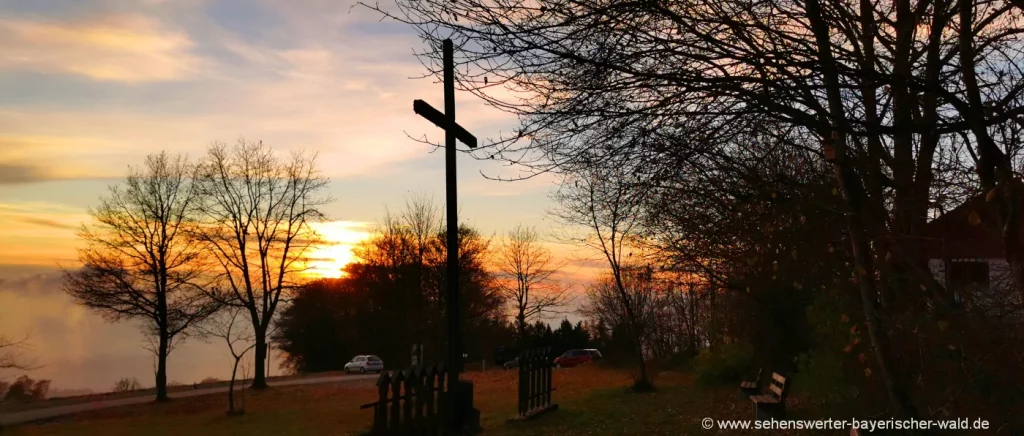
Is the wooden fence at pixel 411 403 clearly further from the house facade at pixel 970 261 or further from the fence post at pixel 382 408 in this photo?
the house facade at pixel 970 261

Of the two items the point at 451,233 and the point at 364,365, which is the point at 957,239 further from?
the point at 364,365

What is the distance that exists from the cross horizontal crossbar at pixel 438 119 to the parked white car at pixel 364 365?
134ft

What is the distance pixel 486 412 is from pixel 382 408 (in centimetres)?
866

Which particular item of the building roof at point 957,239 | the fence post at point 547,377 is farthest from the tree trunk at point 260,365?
the building roof at point 957,239

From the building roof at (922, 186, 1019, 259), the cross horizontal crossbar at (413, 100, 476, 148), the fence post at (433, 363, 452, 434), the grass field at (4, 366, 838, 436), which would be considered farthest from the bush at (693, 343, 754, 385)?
the building roof at (922, 186, 1019, 259)

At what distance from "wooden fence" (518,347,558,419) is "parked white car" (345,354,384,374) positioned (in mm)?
33381

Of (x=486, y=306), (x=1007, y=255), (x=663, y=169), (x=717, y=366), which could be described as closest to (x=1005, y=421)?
(x=1007, y=255)

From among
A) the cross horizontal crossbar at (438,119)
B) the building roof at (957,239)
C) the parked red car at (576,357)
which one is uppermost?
the cross horizontal crossbar at (438,119)

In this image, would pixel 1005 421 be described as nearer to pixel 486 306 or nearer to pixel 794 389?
pixel 794 389

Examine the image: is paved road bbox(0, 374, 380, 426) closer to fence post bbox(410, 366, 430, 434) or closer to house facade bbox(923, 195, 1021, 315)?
fence post bbox(410, 366, 430, 434)

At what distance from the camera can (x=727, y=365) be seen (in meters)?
19.7

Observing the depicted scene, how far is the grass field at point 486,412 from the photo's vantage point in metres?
14.2

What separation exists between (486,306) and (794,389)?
4031cm

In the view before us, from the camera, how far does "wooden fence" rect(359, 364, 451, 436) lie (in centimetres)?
1081
